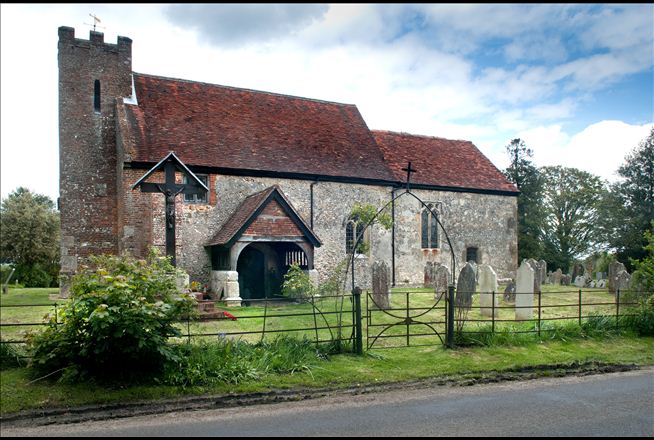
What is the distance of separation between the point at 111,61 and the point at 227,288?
36.7ft

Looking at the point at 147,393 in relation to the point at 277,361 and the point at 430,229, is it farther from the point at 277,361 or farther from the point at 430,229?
the point at 430,229

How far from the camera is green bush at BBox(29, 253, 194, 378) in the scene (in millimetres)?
7652

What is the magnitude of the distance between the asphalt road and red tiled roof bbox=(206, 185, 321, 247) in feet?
36.6

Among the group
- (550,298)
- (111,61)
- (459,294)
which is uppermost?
(111,61)

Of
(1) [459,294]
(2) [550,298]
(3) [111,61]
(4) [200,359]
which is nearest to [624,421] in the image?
(1) [459,294]

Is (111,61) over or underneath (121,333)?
over

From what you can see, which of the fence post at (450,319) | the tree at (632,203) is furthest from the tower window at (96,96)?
the tree at (632,203)

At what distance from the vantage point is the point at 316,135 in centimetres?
2542

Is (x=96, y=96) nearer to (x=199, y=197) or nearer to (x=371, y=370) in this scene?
(x=199, y=197)

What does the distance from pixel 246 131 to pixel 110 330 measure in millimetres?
16754

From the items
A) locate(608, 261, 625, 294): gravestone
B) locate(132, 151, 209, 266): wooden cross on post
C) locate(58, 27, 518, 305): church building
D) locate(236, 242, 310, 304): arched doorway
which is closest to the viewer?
locate(132, 151, 209, 266): wooden cross on post

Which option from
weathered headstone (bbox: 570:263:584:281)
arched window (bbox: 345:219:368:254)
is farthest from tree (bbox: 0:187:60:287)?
weathered headstone (bbox: 570:263:584:281)

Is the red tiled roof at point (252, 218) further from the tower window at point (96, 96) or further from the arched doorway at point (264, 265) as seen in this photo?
the tower window at point (96, 96)

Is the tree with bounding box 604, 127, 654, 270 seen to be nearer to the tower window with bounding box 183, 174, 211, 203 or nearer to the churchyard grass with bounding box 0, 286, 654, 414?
the churchyard grass with bounding box 0, 286, 654, 414
